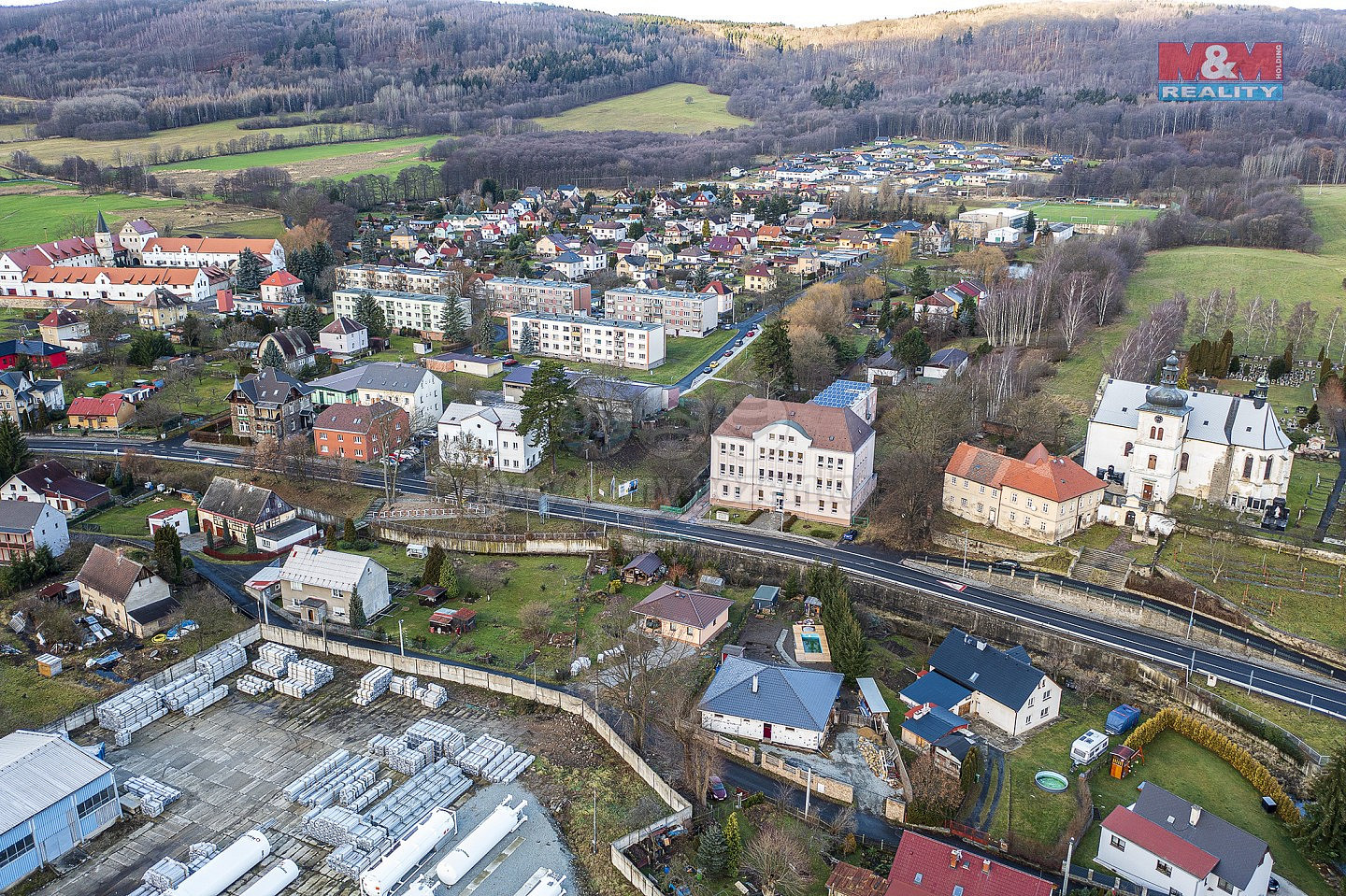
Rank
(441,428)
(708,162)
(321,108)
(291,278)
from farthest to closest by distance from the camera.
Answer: (321,108) → (708,162) → (291,278) → (441,428)

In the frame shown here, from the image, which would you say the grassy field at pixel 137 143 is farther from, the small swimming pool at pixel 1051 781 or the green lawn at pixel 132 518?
the small swimming pool at pixel 1051 781

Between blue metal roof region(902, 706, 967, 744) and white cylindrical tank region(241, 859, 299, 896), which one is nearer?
white cylindrical tank region(241, 859, 299, 896)

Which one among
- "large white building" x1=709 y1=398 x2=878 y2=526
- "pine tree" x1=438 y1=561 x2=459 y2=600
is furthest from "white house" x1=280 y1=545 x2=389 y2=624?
"large white building" x1=709 y1=398 x2=878 y2=526

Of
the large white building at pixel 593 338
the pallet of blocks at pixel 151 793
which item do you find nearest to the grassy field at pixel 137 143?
the large white building at pixel 593 338

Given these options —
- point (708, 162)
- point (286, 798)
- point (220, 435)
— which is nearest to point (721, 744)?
point (286, 798)

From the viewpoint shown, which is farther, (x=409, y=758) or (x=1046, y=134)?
→ (x=1046, y=134)

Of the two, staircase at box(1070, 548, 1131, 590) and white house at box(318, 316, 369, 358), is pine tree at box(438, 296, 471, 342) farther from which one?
staircase at box(1070, 548, 1131, 590)

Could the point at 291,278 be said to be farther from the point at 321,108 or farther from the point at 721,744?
the point at 321,108
